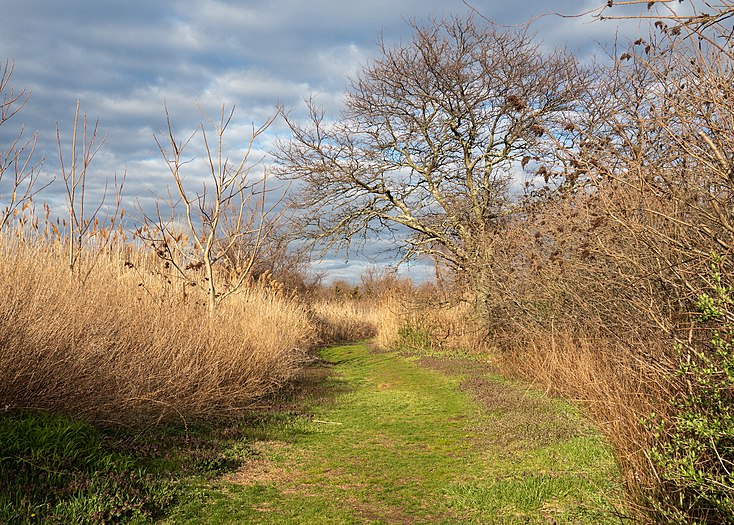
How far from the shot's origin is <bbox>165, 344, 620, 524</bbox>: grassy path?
481 centimetres

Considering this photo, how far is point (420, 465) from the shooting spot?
21.0 feet

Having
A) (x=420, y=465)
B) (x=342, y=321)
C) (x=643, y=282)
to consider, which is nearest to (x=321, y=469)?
(x=420, y=465)

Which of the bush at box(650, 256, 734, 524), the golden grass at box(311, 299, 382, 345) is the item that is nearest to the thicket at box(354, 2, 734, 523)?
the bush at box(650, 256, 734, 524)

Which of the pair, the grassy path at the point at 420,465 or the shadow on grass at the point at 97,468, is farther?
the grassy path at the point at 420,465

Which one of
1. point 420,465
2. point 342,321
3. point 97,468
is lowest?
point 342,321

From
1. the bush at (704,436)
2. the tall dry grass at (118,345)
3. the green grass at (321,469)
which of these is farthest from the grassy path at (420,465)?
the tall dry grass at (118,345)

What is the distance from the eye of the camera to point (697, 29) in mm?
2896

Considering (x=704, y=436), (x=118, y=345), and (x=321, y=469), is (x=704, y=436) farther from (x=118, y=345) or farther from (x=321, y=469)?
(x=118, y=345)

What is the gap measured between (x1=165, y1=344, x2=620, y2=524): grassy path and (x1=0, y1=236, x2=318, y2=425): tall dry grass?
0.92 metres

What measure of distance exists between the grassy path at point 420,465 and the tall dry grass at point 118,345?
923 millimetres

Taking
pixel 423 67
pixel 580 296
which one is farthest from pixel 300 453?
pixel 423 67

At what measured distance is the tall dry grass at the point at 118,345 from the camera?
17.0 ft

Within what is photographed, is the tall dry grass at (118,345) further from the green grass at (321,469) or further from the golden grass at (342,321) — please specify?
the golden grass at (342,321)

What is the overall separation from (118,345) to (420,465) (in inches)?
135
